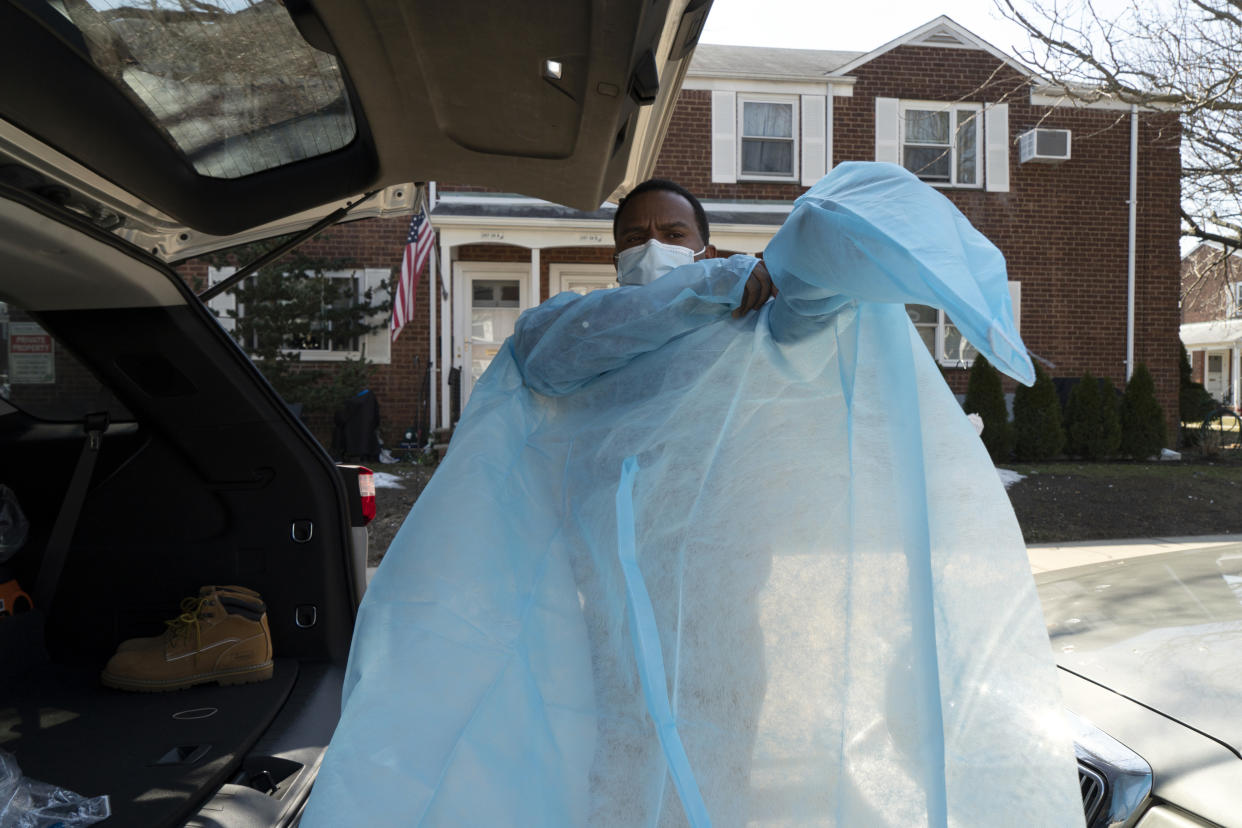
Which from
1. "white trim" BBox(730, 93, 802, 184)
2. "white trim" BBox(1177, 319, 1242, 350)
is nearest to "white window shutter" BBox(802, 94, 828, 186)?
"white trim" BBox(730, 93, 802, 184)

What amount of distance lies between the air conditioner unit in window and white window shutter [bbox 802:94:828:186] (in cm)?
328

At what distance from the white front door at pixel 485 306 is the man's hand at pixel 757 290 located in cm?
1262

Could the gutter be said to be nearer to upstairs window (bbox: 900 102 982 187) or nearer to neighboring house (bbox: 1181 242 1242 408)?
upstairs window (bbox: 900 102 982 187)

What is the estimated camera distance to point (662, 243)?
82.8 inches

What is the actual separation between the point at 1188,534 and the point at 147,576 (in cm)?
964

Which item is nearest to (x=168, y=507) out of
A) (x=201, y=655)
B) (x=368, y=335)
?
(x=201, y=655)

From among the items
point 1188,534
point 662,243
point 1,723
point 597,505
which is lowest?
point 1188,534

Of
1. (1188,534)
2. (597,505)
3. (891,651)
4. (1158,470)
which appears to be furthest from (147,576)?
(1158,470)

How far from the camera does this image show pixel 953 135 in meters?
15.2

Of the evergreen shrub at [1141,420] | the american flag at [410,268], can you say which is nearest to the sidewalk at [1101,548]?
the evergreen shrub at [1141,420]

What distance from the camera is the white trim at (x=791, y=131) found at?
14.9 meters

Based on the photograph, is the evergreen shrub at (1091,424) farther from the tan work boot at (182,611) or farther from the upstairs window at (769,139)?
the tan work boot at (182,611)

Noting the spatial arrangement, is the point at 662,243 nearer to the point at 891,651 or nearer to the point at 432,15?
the point at 432,15

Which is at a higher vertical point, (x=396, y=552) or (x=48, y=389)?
(x=48, y=389)
